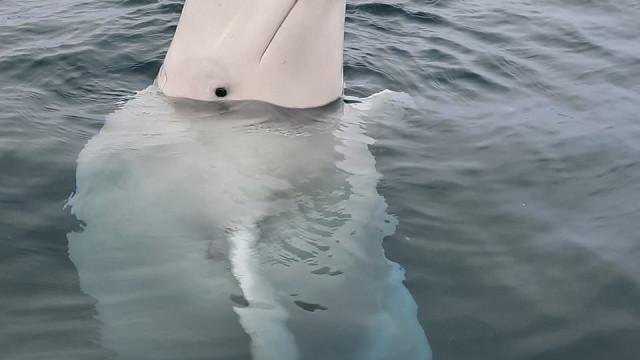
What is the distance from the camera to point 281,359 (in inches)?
202

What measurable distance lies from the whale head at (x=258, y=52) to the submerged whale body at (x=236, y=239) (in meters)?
0.20

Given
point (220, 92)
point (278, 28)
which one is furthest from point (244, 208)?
point (278, 28)

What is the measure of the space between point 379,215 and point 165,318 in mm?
2112

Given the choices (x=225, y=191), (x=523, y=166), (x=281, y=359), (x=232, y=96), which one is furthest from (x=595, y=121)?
(x=281, y=359)

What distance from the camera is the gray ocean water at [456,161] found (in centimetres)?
555

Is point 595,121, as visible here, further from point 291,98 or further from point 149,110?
point 149,110

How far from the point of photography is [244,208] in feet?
20.9

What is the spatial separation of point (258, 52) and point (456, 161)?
2275 millimetres

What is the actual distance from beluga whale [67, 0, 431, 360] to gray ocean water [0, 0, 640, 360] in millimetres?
207

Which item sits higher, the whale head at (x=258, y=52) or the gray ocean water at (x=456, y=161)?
the whale head at (x=258, y=52)

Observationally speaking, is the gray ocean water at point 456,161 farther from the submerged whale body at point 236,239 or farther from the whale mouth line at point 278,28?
the whale mouth line at point 278,28

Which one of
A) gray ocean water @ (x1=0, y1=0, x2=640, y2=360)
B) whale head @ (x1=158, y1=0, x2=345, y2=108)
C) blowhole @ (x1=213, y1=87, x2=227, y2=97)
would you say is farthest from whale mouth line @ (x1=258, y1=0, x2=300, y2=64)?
gray ocean water @ (x1=0, y1=0, x2=640, y2=360)

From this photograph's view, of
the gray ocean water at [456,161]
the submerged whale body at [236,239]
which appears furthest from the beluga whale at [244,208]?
the gray ocean water at [456,161]

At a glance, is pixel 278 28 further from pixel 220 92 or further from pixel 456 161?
pixel 456 161
